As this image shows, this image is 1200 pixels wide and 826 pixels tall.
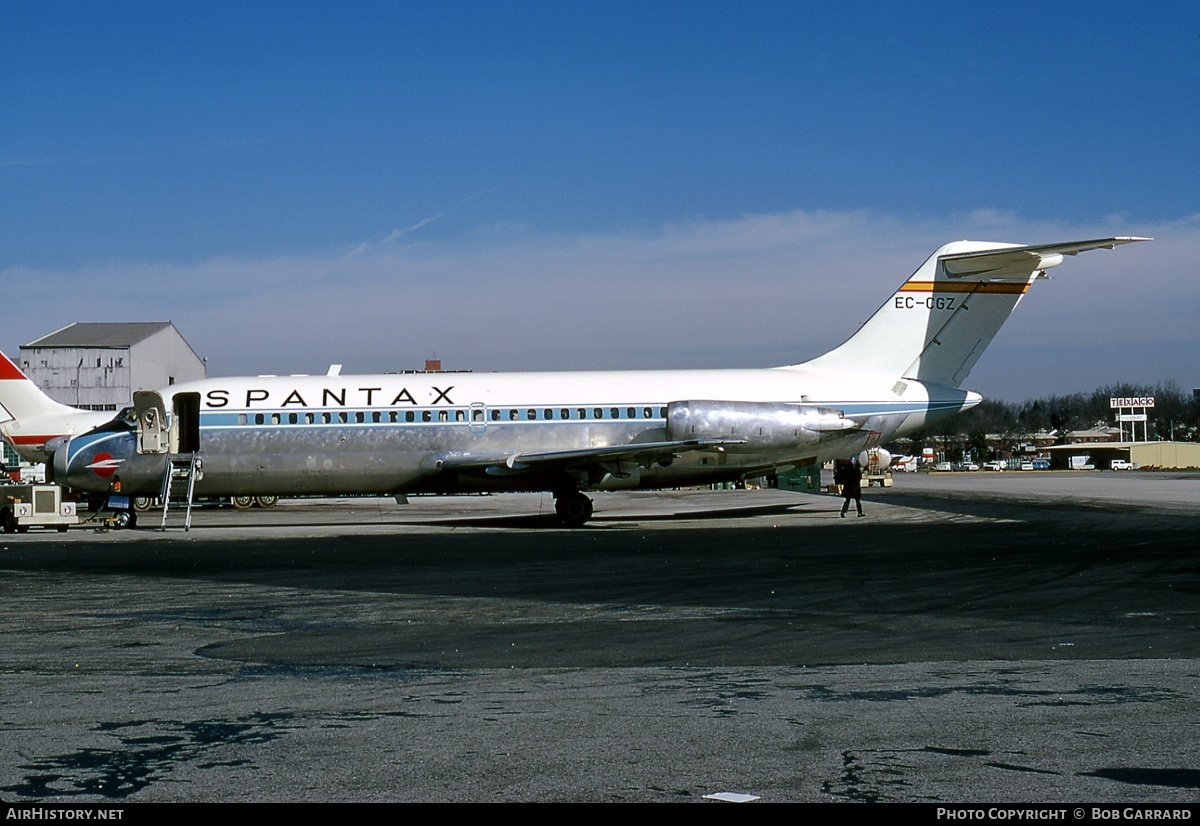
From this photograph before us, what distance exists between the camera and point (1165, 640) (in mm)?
9344

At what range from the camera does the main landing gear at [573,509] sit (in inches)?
1076

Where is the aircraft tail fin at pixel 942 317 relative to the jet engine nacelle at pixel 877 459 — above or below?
above

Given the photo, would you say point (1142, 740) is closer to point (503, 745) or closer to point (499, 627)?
point (503, 745)

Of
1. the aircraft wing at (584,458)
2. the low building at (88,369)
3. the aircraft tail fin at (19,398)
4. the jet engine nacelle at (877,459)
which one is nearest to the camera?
the aircraft wing at (584,458)

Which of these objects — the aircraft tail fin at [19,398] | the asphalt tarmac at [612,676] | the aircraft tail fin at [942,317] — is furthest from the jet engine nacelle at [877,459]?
the aircraft tail fin at [19,398]

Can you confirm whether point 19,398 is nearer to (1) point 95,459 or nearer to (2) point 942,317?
(1) point 95,459

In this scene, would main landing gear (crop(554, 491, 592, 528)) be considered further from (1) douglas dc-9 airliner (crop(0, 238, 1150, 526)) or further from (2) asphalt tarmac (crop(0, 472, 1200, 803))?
(2) asphalt tarmac (crop(0, 472, 1200, 803))

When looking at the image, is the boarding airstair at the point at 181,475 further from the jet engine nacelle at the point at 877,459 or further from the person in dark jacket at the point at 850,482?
the jet engine nacelle at the point at 877,459

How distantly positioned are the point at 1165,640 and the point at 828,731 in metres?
4.59

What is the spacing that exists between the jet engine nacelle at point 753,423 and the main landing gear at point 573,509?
8.40ft

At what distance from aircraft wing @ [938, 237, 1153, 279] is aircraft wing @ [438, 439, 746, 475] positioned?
23.2 ft

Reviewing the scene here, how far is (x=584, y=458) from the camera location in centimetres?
2620

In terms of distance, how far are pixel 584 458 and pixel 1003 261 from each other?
→ 11314mm

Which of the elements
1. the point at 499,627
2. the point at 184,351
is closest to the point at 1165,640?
the point at 499,627
